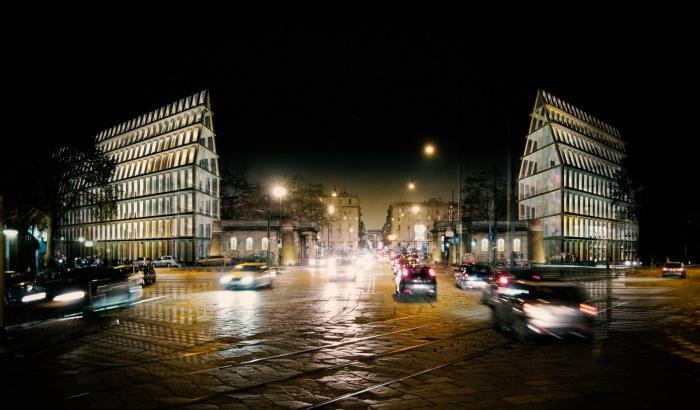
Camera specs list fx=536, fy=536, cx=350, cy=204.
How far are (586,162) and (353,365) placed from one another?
96.4m

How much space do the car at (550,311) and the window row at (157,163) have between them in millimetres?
75915

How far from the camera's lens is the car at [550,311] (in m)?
11.8

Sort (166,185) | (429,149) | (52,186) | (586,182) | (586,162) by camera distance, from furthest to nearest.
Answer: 1. (586,162)
2. (586,182)
3. (166,185)
4. (52,186)
5. (429,149)

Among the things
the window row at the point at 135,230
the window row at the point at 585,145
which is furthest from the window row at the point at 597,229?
the window row at the point at 135,230

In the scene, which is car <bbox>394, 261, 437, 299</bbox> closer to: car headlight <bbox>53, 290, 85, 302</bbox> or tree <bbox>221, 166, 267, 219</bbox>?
car headlight <bbox>53, 290, 85, 302</bbox>

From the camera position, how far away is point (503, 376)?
856cm

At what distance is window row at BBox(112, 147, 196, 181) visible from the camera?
84375 mm

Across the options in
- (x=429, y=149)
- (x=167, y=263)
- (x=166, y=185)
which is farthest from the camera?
(x=166, y=185)

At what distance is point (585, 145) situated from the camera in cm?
9719

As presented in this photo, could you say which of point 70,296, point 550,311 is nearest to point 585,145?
point 550,311

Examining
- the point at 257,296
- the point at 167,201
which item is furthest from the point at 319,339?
the point at 167,201

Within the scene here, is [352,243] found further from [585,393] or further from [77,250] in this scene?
[585,393]

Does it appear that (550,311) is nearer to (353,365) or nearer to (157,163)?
(353,365)

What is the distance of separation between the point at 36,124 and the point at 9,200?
16779 millimetres
